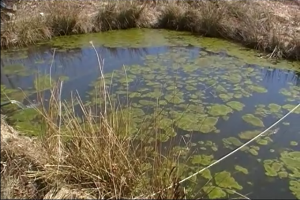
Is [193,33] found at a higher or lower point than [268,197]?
higher

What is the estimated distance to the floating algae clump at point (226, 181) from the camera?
2633mm

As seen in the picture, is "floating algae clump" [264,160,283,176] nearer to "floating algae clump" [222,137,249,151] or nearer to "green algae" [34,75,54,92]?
"floating algae clump" [222,137,249,151]

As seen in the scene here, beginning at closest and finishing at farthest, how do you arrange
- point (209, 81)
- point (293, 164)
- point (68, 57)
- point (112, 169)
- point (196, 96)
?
point (112, 169) → point (293, 164) → point (196, 96) → point (209, 81) → point (68, 57)

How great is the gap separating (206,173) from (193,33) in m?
4.06

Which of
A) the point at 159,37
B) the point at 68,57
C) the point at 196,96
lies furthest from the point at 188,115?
the point at 159,37


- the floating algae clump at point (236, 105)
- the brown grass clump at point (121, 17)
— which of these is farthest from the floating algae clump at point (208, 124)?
the brown grass clump at point (121, 17)

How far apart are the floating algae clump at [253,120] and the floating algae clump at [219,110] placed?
0.17m

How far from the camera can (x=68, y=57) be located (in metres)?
4.86

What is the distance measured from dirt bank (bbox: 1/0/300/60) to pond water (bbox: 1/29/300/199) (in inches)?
7.4

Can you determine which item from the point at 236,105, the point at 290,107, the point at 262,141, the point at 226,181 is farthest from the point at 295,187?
the point at 290,107

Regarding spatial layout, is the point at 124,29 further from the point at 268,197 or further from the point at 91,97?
the point at 268,197

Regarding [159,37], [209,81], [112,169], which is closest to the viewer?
[112,169]

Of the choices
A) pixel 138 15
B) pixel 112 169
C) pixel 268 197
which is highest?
pixel 138 15

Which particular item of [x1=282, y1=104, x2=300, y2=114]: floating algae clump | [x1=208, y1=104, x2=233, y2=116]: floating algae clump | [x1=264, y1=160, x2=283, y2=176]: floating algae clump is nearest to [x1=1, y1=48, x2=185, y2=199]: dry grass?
[x1=264, y1=160, x2=283, y2=176]: floating algae clump
